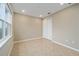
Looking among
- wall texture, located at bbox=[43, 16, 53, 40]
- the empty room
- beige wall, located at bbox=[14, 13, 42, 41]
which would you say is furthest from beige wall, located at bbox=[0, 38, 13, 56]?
wall texture, located at bbox=[43, 16, 53, 40]

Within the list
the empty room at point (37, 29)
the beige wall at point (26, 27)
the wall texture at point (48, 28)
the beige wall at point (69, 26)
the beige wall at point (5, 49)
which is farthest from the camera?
the wall texture at point (48, 28)

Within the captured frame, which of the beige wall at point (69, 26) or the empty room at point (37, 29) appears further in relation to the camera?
the beige wall at point (69, 26)

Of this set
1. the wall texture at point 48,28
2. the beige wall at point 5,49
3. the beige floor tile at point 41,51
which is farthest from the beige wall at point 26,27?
the beige wall at point 5,49

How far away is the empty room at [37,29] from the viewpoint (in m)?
3.82

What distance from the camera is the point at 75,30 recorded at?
14.9 feet

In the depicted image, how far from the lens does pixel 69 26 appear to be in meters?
4.98

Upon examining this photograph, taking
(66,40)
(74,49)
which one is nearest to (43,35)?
(66,40)

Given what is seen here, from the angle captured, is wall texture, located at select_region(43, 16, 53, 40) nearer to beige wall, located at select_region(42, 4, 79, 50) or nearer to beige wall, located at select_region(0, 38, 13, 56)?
beige wall, located at select_region(42, 4, 79, 50)

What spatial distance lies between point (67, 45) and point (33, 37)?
3830 mm

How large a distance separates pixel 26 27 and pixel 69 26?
3764 mm

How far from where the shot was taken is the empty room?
3821 mm

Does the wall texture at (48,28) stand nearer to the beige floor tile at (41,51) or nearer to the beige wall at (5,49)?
the beige floor tile at (41,51)

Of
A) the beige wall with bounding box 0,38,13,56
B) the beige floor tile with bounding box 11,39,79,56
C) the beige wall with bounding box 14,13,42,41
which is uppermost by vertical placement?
the beige wall with bounding box 14,13,42,41

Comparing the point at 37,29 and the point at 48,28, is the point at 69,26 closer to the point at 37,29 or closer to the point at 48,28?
the point at 48,28
